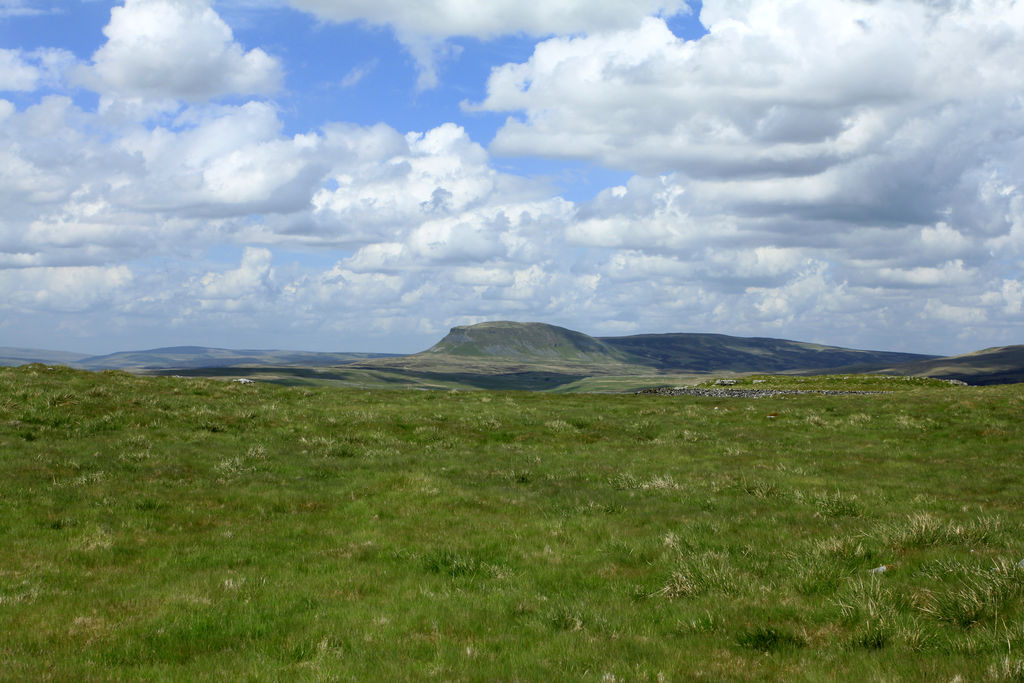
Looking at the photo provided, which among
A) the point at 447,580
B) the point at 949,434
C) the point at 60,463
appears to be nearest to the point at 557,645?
the point at 447,580

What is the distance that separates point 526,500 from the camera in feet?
59.8

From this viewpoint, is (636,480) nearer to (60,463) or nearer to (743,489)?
(743,489)

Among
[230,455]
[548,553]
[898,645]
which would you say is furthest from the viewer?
[230,455]

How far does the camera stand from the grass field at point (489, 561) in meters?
7.86

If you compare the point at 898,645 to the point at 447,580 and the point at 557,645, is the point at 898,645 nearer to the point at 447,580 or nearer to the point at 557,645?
the point at 557,645

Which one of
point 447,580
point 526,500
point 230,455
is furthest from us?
point 230,455

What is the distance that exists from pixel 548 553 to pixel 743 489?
34.2 ft

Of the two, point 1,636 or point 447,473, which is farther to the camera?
point 447,473

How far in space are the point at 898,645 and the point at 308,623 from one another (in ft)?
26.5

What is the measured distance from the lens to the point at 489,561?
12594 millimetres

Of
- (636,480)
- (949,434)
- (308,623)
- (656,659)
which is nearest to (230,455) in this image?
(636,480)

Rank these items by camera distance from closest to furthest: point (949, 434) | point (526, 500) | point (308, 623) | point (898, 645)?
point (898, 645) < point (308, 623) < point (526, 500) < point (949, 434)

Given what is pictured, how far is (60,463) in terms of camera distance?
21.1 m

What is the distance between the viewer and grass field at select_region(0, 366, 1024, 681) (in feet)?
25.8
